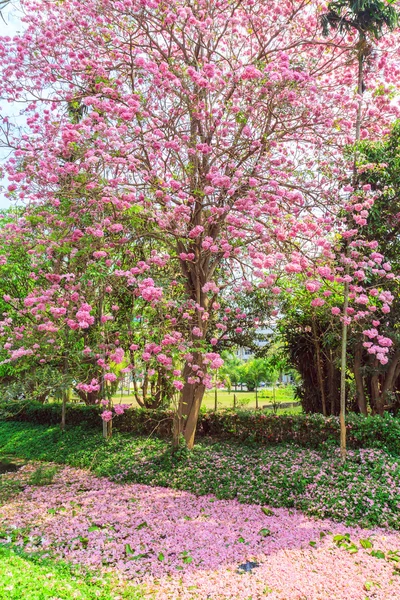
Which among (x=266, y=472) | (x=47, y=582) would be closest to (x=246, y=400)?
(x=266, y=472)

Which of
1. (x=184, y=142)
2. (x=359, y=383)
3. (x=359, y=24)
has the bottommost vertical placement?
(x=359, y=383)

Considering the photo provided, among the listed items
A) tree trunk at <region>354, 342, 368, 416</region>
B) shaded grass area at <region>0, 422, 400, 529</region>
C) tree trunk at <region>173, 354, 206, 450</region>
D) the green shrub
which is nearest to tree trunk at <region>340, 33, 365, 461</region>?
shaded grass area at <region>0, 422, 400, 529</region>

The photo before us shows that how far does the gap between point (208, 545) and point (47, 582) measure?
1913 millimetres

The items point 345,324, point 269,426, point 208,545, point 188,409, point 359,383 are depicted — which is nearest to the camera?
point 208,545

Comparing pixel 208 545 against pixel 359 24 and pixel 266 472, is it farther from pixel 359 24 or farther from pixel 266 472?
pixel 359 24

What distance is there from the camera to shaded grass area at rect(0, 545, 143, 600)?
2.94 metres

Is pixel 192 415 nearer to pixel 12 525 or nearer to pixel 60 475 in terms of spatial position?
pixel 60 475

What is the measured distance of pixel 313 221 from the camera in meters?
7.17

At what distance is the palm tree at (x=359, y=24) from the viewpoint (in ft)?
21.9

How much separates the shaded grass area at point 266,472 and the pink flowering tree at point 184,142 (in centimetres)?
92

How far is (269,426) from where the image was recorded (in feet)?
28.6

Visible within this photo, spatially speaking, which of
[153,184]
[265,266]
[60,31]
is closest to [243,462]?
[265,266]

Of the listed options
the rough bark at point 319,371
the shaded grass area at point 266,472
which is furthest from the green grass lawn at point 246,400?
the shaded grass area at point 266,472

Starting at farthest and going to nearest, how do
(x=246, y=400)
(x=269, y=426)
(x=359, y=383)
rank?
(x=246, y=400), (x=359, y=383), (x=269, y=426)
